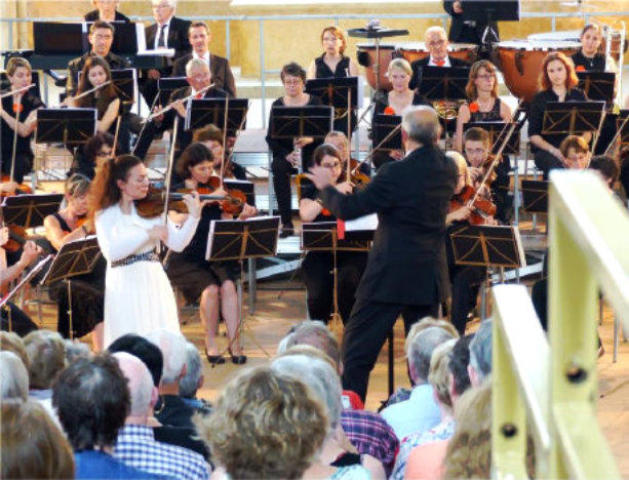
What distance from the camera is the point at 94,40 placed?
32.2 feet

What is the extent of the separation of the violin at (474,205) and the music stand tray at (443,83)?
2.09 meters

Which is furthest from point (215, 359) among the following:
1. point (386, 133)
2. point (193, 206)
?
point (386, 133)

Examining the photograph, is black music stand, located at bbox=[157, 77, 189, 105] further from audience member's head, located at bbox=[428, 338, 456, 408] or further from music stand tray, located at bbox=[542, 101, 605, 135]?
audience member's head, located at bbox=[428, 338, 456, 408]

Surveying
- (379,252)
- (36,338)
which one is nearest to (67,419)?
(36,338)

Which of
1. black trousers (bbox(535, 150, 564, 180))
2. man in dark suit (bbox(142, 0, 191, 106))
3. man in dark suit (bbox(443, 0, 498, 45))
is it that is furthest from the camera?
man in dark suit (bbox(443, 0, 498, 45))

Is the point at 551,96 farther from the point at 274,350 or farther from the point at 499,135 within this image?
the point at 274,350

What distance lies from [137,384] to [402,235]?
8.20 feet

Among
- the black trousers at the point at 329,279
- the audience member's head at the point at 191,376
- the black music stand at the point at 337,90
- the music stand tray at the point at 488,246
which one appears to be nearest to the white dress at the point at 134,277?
the black trousers at the point at 329,279

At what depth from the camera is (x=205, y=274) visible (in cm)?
725

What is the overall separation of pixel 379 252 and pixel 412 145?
0.51 meters

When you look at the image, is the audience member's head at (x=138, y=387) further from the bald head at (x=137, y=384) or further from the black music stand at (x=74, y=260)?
the black music stand at (x=74, y=260)

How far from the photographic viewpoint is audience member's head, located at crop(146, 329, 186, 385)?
3922 mm

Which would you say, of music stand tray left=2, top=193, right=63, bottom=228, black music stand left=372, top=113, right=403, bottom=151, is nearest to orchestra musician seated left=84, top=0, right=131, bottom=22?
black music stand left=372, top=113, right=403, bottom=151

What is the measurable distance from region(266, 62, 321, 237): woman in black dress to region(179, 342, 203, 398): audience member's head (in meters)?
4.64
